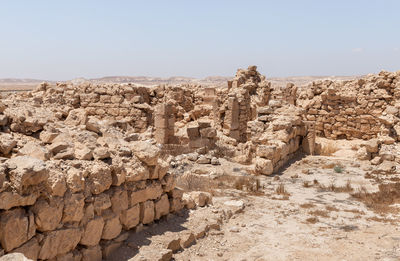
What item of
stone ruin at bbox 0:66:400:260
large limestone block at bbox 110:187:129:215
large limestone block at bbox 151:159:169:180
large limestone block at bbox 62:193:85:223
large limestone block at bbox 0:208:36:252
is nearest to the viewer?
large limestone block at bbox 0:208:36:252

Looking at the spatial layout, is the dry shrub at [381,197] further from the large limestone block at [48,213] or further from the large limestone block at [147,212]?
the large limestone block at [48,213]

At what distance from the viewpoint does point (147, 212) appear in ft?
17.2

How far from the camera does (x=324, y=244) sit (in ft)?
17.9

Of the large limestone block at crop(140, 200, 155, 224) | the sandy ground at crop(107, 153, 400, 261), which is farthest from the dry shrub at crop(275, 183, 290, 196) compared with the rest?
the large limestone block at crop(140, 200, 155, 224)

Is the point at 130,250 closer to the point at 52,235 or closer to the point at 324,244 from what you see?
the point at 52,235

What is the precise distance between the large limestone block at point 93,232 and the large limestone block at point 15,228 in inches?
28.5

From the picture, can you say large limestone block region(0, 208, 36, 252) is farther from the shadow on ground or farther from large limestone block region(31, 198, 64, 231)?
the shadow on ground

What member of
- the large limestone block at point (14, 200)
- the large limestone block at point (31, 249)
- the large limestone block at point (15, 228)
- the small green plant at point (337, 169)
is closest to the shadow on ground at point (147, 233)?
the large limestone block at point (31, 249)

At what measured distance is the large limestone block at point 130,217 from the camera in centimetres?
483

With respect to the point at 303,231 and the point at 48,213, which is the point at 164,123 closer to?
the point at 303,231

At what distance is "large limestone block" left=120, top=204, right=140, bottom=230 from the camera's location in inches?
190

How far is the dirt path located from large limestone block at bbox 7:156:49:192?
2.16m

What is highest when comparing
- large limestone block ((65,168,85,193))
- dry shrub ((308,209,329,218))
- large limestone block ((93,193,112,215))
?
large limestone block ((65,168,85,193))

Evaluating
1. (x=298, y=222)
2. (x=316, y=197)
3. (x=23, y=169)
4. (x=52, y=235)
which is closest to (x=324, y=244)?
(x=298, y=222)
